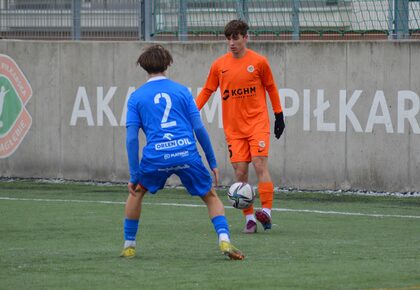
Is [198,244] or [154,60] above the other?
[154,60]

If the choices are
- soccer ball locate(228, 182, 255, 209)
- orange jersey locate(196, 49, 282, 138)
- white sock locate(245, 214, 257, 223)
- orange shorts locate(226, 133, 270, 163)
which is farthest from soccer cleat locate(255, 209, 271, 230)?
orange jersey locate(196, 49, 282, 138)

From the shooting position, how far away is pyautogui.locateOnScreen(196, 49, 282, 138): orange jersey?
40.0 ft

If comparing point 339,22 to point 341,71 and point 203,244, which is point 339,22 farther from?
point 203,244

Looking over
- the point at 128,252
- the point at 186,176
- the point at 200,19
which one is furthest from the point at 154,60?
the point at 200,19

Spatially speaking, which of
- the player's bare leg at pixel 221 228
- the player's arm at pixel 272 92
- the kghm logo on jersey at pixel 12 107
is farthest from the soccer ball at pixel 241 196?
the kghm logo on jersey at pixel 12 107

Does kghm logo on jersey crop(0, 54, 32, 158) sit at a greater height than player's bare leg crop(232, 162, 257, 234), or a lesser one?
greater

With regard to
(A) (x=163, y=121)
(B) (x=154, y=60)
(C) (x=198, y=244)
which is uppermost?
(B) (x=154, y=60)

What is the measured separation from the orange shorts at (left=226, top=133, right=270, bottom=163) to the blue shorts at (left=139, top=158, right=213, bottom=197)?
8.49 feet

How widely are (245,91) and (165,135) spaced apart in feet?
9.47

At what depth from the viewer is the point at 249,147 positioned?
12.3 metres

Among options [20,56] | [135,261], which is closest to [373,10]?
[20,56]

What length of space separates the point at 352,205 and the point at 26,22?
6816 mm

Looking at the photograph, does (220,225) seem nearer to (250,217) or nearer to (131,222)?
(131,222)

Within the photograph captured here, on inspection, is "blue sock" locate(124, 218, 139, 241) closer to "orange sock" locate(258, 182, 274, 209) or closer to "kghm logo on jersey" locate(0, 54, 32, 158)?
"orange sock" locate(258, 182, 274, 209)
